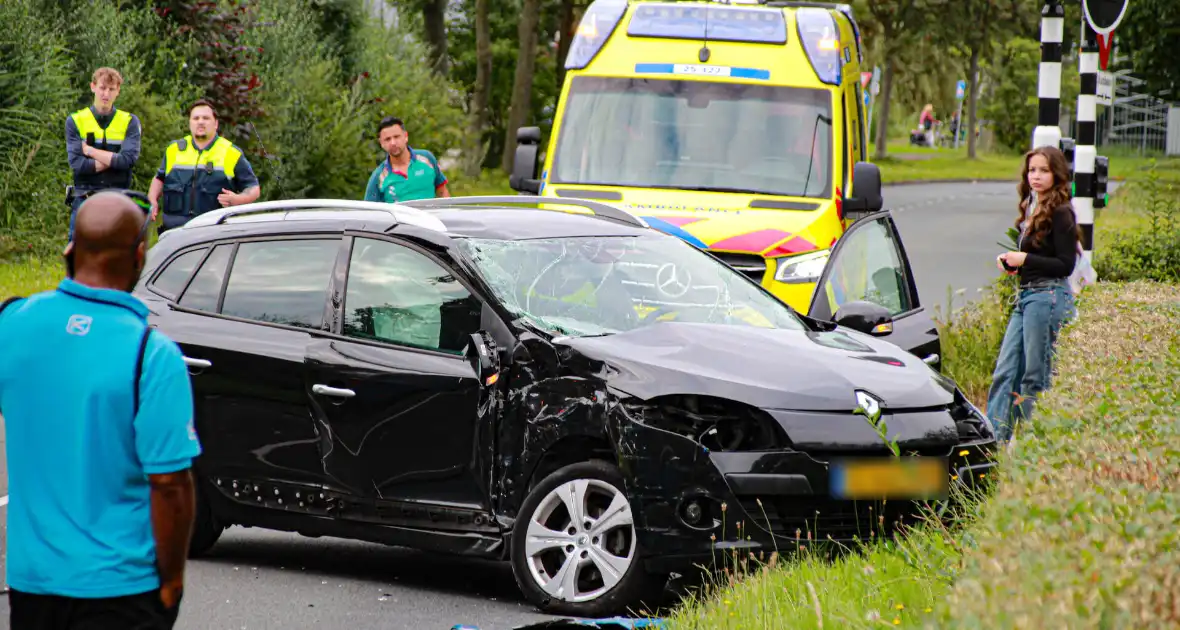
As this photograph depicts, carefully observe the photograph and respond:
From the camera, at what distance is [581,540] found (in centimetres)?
642

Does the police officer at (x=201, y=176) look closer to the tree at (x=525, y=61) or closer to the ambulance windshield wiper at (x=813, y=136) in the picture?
the ambulance windshield wiper at (x=813, y=136)

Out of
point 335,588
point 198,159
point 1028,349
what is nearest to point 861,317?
point 1028,349

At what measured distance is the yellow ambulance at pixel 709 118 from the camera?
12.5 meters

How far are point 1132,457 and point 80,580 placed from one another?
10.2 feet

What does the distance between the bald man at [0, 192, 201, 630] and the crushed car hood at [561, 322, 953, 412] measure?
2691 mm

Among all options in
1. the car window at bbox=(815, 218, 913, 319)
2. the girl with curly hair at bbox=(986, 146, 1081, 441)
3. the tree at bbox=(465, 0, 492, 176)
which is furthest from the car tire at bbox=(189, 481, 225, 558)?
the tree at bbox=(465, 0, 492, 176)

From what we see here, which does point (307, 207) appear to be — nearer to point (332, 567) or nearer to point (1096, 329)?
point (332, 567)

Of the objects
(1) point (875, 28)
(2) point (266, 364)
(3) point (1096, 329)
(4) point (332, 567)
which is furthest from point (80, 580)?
(1) point (875, 28)

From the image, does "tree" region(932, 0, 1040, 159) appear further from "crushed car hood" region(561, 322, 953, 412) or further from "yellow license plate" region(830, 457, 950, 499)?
"yellow license plate" region(830, 457, 950, 499)

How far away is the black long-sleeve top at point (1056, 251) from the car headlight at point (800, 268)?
6.16 feet

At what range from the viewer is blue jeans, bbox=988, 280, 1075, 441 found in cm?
979

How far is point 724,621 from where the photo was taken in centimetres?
540

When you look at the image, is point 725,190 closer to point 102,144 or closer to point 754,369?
point 102,144

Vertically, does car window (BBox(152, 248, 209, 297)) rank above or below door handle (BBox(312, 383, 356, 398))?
above
